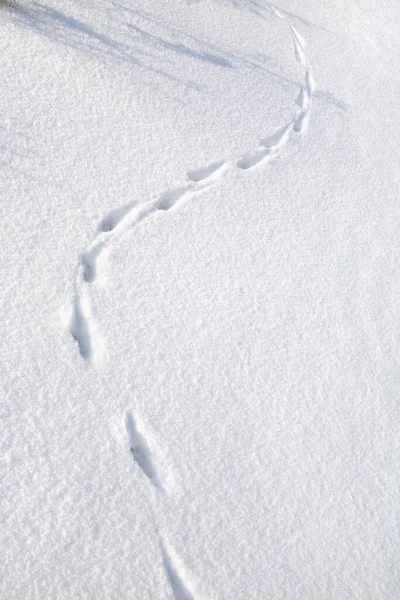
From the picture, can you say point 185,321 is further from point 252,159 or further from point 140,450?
point 252,159

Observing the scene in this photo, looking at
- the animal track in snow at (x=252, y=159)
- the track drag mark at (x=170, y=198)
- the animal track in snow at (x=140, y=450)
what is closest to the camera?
the animal track in snow at (x=140, y=450)

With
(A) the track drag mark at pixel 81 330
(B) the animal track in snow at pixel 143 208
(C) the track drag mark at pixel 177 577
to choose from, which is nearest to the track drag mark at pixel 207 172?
(B) the animal track in snow at pixel 143 208

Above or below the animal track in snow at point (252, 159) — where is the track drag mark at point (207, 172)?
below

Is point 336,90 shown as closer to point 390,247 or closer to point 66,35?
point 390,247

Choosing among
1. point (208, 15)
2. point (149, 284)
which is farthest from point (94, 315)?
point (208, 15)

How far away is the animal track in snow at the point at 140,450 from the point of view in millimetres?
1653

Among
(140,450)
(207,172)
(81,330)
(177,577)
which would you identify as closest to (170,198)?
(207,172)

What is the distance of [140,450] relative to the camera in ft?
5.55

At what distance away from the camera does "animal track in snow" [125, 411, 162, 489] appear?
1.65m

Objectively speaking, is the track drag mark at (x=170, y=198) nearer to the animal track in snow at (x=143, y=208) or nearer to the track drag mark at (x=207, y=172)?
the animal track in snow at (x=143, y=208)

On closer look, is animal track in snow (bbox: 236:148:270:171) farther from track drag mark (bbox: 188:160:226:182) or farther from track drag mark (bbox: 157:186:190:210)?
track drag mark (bbox: 157:186:190:210)

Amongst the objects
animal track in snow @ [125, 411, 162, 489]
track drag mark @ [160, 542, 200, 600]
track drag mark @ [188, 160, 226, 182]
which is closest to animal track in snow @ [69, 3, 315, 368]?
track drag mark @ [188, 160, 226, 182]

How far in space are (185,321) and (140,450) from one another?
1.64 ft

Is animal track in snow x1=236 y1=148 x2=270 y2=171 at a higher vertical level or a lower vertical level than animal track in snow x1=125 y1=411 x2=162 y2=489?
higher
